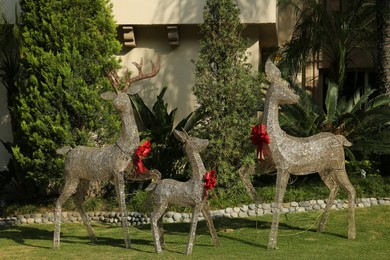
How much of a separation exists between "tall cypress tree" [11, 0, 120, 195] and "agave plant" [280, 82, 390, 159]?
382cm

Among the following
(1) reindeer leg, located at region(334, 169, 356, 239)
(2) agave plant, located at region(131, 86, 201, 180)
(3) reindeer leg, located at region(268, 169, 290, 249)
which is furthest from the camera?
(2) agave plant, located at region(131, 86, 201, 180)

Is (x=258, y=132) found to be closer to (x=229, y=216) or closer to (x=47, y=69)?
(x=229, y=216)

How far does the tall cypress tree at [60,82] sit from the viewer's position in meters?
15.1

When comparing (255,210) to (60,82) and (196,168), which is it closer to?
(196,168)

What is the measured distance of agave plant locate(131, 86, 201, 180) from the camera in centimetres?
1582

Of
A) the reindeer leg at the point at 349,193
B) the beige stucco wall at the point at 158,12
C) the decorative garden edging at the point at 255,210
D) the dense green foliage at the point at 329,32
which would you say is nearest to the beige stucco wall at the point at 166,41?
the beige stucco wall at the point at 158,12

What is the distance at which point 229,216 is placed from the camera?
14430mm

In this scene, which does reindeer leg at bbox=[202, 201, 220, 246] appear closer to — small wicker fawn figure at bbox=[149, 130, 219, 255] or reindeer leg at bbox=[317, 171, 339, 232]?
small wicker fawn figure at bbox=[149, 130, 219, 255]

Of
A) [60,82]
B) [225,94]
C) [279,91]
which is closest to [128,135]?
[279,91]

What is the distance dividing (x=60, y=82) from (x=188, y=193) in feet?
18.7

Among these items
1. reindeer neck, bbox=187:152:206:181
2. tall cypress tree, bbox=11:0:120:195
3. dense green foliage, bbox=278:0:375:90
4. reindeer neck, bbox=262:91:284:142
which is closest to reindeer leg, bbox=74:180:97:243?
reindeer neck, bbox=187:152:206:181

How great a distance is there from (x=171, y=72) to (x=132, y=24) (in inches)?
58.2

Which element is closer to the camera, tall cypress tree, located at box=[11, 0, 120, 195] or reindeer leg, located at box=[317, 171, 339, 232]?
reindeer leg, located at box=[317, 171, 339, 232]

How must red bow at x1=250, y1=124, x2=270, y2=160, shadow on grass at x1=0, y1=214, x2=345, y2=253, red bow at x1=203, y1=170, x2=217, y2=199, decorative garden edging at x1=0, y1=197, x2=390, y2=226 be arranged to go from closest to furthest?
1. red bow at x1=203, y1=170, x2=217, y2=199
2. red bow at x1=250, y1=124, x2=270, y2=160
3. shadow on grass at x1=0, y1=214, x2=345, y2=253
4. decorative garden edging at x1=0, y1=197, x2=390, y2=226
